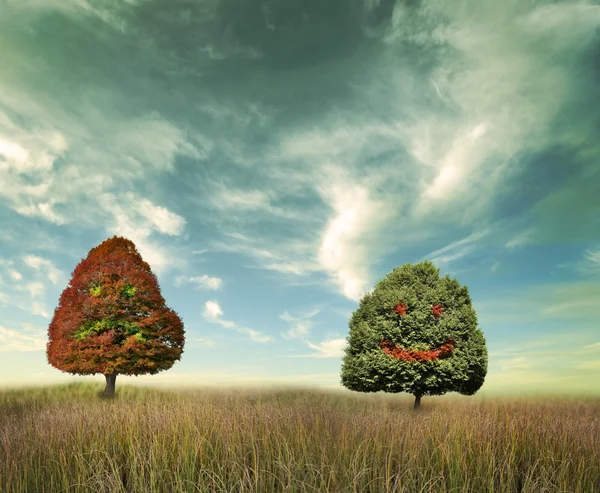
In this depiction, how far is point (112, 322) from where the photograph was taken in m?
21.8

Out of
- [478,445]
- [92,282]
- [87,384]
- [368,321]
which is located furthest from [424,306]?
[87,384]

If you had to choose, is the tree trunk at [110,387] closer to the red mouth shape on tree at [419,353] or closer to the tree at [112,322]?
the tree at [112,322]

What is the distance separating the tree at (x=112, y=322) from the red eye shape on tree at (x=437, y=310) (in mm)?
12576

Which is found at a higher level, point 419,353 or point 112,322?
point 112,322

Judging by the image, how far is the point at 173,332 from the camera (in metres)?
22.6

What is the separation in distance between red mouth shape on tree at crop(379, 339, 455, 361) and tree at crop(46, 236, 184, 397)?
35.7 ft

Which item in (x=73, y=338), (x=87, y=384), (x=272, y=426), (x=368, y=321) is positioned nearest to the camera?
(x=272, y=426)

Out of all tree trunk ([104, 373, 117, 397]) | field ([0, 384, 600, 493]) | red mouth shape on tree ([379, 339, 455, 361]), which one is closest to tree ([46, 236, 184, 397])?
tree trunk ([104, 373, 117, 397])

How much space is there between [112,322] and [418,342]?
14.4m

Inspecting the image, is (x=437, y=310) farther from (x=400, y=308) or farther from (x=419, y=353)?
(x=419, y=353)

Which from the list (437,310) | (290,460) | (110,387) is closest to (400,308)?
(437,310)

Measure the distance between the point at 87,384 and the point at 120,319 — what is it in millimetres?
11209

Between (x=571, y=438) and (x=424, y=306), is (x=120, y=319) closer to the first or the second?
(x=424, y=306)

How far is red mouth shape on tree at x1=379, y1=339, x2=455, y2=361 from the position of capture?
58.6 feet
